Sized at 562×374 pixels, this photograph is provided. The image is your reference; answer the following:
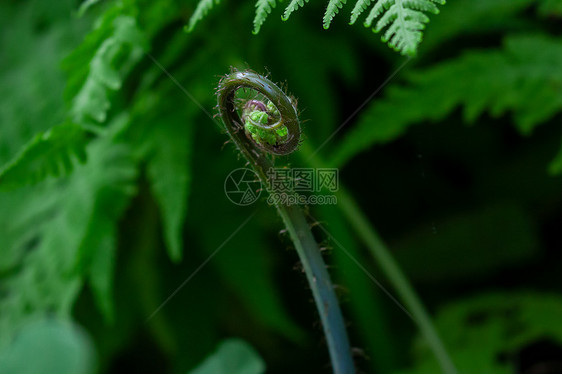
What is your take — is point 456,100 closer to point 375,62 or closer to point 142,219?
point 375,62

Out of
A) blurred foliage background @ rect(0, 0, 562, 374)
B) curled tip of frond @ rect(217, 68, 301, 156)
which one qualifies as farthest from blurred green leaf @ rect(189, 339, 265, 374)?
curled tip of frond @ rect(217, 68, 301, 156)

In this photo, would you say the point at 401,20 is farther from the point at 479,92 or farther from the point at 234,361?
the point at 479,92

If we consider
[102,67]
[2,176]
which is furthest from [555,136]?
[2,176]

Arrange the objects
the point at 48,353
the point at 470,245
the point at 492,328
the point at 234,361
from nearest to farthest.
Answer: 1. the point at 48,353
2. the point at 234,361
3. the point at 492,328
4. the point at 470,245

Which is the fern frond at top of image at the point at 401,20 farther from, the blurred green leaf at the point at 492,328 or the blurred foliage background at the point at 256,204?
the blurred green leaf at the point at 492,328

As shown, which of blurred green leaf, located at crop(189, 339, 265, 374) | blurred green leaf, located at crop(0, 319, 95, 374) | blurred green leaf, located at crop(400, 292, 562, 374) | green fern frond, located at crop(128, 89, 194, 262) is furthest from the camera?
blurred green leaf, located at crop(400, 292, 562, 374)

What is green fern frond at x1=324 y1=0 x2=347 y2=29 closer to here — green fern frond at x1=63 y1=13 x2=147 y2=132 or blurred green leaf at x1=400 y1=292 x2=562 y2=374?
green fern frond at x1=63 y1=13 x2=147 y2=132

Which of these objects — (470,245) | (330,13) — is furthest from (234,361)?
(470,245)
